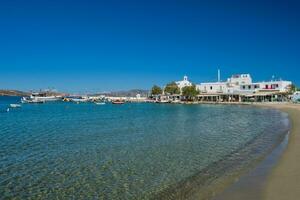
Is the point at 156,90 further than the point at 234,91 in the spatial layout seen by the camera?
Yes

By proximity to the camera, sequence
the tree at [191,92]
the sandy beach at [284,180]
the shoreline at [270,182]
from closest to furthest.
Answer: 1. the sandy beach at [284,180]
2. the shoreline at [270,182]
3. the tree at [191,92]

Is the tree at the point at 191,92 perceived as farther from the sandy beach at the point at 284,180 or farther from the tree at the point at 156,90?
the sandy beach at the point at 284,180

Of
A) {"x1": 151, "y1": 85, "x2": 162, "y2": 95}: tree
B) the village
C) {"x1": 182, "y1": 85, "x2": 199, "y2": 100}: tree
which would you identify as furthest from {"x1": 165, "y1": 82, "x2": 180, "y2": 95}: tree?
{"x1": 182, "y1": 85, "x2": 199, "y2": 100}: tree

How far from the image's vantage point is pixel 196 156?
20.1m

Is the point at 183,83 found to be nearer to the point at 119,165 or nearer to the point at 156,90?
the point at 156,90

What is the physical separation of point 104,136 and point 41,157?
10.6m

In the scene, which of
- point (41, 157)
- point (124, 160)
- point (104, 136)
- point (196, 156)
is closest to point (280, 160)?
point (196, 156)

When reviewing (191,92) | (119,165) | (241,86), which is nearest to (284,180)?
(119,165)

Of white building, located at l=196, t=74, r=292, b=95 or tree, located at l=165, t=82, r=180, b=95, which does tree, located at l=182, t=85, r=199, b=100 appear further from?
tree, located at l=165, t=82, r=180, b=95

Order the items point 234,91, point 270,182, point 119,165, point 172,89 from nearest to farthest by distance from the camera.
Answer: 1. point 270,182
2. point 119,165
3. point 234,91
4. point 172,89

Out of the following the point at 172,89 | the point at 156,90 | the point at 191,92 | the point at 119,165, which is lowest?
the point at 119,165

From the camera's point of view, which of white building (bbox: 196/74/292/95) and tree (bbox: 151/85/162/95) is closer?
white building (bbox: 196/74/292/95)

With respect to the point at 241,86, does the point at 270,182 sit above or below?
below

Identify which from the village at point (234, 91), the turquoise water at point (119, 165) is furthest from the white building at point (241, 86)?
the turquoise water at point (119, 165)
